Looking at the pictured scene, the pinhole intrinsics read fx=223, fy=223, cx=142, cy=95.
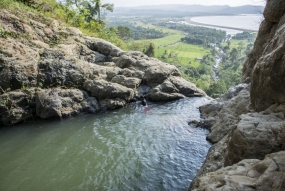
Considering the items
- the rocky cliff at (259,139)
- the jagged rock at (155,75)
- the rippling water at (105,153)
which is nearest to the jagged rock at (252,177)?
the rocky cliff at (259,139)

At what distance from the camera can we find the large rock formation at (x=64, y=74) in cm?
1845

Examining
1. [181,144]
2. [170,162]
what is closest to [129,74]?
[181,144]

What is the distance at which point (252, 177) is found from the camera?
227 inches

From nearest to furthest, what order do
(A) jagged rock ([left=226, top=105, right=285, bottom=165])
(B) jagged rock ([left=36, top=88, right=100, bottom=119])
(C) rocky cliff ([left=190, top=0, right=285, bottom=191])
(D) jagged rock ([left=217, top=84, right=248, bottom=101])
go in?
(C) rocky cliff ([left=190, top=0, right=285, bottom=191]) → (A) jagged rock ([left=226, top=105, right=285, bottom=165]) → (D) jagged rock ([left=217, top=84, right=248, bottom=101]) → (B) jagged rock ([left=36, top=88, right=100, bottom=119])

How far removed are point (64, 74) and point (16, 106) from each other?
5109 mm

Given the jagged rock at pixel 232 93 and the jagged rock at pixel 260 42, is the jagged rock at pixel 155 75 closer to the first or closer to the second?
the jagged rock at pixel 232 93

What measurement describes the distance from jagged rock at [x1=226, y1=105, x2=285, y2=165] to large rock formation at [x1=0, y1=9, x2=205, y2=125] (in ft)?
46.0

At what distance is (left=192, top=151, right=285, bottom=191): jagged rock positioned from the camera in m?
5.26

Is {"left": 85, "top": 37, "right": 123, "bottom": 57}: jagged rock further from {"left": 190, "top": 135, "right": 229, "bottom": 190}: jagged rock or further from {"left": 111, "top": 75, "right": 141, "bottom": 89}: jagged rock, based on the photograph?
{"left": 190, "top": 135, "right": 229, "bottom": 190}: jagged rock

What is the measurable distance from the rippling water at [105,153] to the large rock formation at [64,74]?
157 centimetres

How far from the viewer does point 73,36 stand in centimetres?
2659

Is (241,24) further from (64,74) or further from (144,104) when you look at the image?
(64,74)

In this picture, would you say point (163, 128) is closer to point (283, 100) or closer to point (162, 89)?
point (162, 89)

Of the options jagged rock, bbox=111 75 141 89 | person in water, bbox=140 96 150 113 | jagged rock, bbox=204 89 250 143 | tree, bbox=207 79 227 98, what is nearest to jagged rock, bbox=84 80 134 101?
jagged rock, bbox=111 75 141 89
